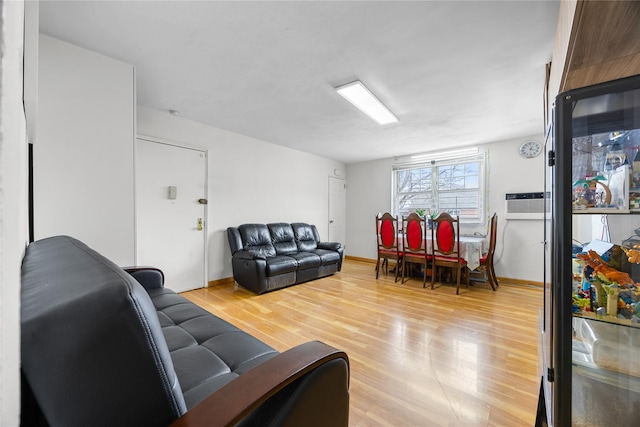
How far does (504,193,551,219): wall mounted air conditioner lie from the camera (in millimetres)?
3824

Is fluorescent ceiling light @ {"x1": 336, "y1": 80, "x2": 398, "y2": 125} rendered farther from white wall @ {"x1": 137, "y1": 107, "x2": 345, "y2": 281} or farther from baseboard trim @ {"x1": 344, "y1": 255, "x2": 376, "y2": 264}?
baseboard trim @ {"x1": 344, "y1": 255, "x2": 376, "y2": 264}

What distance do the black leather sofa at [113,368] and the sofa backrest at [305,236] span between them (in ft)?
12.2

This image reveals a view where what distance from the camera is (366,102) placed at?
9.13ft

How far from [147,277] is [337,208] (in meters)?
4.46

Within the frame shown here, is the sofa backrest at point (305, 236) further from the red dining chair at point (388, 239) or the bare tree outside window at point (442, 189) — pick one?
the bare tree outside window at point (442, 189)

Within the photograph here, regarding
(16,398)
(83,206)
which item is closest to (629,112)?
(16,398)

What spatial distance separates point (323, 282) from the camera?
13.0ft

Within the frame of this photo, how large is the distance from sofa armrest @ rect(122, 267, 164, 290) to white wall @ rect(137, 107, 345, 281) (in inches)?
66.2

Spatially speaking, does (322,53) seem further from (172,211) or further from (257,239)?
(257,239)

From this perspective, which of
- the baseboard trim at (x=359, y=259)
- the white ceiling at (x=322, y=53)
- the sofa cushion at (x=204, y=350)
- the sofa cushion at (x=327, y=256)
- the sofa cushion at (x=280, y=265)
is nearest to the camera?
the sofa cushion at (x=204, y=350)

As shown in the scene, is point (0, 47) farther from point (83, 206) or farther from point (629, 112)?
point (83, 206)

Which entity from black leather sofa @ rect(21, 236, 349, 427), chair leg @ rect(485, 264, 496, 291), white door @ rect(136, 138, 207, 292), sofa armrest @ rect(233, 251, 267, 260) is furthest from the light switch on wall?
chair leg @ rect(485, 264, 496, 291)

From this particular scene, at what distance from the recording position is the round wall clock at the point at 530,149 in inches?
151

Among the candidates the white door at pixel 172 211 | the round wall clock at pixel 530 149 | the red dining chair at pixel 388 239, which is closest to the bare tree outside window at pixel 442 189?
the round wall clock at pixel 530 149
